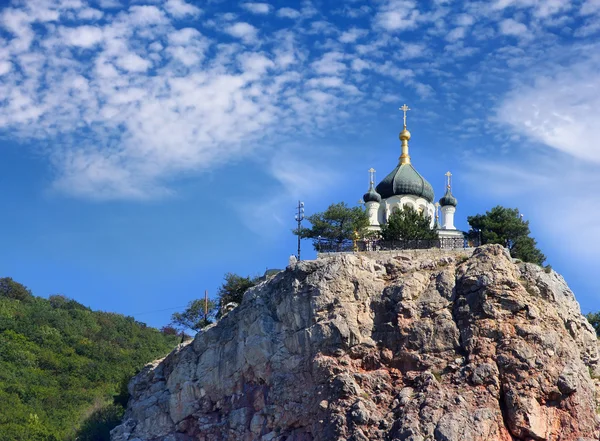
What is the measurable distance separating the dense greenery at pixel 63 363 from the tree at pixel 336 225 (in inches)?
494

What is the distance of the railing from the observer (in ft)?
147

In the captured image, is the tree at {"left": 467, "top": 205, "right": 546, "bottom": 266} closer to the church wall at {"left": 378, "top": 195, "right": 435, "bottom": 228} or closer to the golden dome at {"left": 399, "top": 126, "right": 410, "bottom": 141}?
the church wall at {"left": 378, "top": 195, "right": 435, "bottom": 228}

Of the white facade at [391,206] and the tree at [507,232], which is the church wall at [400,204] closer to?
the white facade at [391,206]

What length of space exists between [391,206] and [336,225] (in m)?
6.93

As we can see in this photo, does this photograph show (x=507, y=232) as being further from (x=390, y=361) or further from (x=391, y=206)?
(x=390, y=361)

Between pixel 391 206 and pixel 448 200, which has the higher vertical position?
pixel 448 200

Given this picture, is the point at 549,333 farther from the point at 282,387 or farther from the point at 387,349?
the point at 282,387

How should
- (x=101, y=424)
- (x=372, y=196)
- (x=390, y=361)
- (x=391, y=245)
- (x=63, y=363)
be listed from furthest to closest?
(x=63, y=363) → (x=372, y=196) → (x=101, y=424) → (x=391, y=245) → (x=390, y=361)

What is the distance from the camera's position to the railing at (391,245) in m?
44.9

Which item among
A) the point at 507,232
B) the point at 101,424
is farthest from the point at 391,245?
the point at 101,424

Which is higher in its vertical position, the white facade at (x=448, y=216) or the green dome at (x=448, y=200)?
the green dome at (x=448, y=200)

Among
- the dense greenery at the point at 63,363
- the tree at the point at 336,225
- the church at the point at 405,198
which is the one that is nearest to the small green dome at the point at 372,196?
the church at the point at 405,198

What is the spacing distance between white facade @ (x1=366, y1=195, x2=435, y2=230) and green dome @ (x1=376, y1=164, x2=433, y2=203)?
0.27 meters

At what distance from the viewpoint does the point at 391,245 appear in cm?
4556
